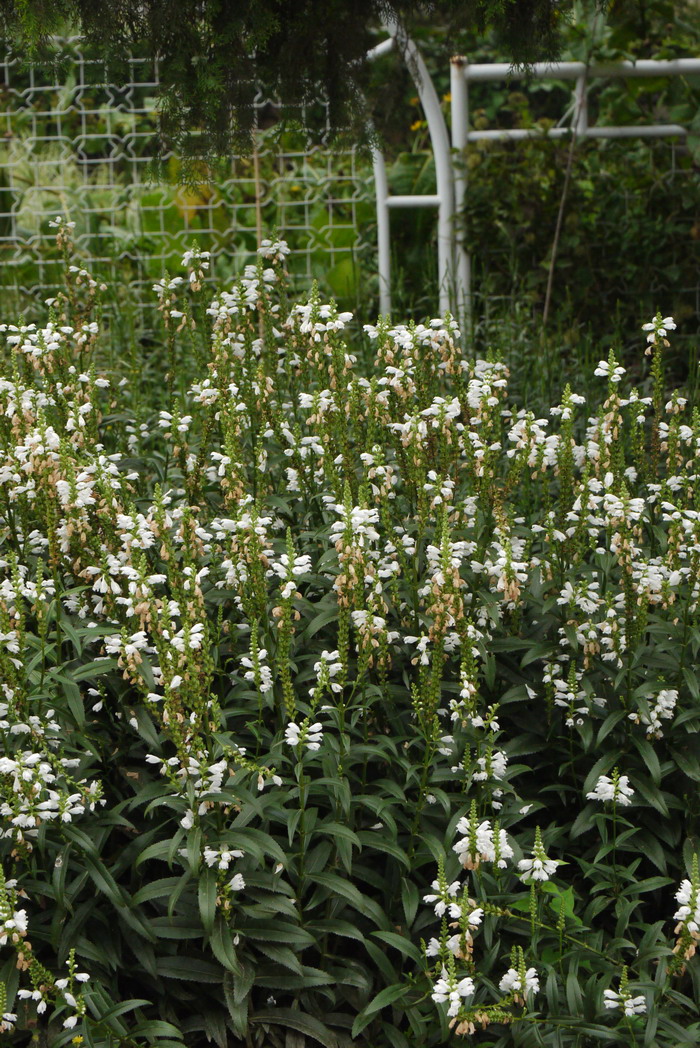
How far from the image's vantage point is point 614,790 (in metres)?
3.03

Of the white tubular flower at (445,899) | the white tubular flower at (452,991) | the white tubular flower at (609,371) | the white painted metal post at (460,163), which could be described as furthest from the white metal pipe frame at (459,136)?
the white tubular flower at (452,991)

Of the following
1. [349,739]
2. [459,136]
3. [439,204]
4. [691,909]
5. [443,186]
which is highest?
[459,136]

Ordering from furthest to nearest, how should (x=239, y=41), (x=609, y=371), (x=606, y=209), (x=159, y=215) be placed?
1. (x=159, y=215)
2. (x=606, y=209)
3. (x=239, y=41)
4. (x=609, y=371)

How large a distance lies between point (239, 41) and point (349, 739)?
2.54 meters

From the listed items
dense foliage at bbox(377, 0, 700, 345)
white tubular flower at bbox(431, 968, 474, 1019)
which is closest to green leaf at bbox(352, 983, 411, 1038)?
white tubular flower at bbox(431, 968, 474, 1019)

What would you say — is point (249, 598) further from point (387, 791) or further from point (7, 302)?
point (7, 302)

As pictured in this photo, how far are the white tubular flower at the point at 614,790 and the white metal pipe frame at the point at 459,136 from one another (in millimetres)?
4178

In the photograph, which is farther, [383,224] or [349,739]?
[383,224]

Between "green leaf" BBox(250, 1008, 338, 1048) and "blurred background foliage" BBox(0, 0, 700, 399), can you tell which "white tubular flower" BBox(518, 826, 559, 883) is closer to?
"green leaf" BBox(250, 1008, 338, 1048)

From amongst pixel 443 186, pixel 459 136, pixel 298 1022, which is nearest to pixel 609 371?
pixel 298 1022

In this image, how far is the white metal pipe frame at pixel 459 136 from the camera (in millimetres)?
7051

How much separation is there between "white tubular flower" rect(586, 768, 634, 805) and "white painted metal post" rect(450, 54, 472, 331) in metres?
4.34

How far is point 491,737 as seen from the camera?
3.02 m

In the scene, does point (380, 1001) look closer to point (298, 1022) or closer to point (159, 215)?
point (298, 1022)
